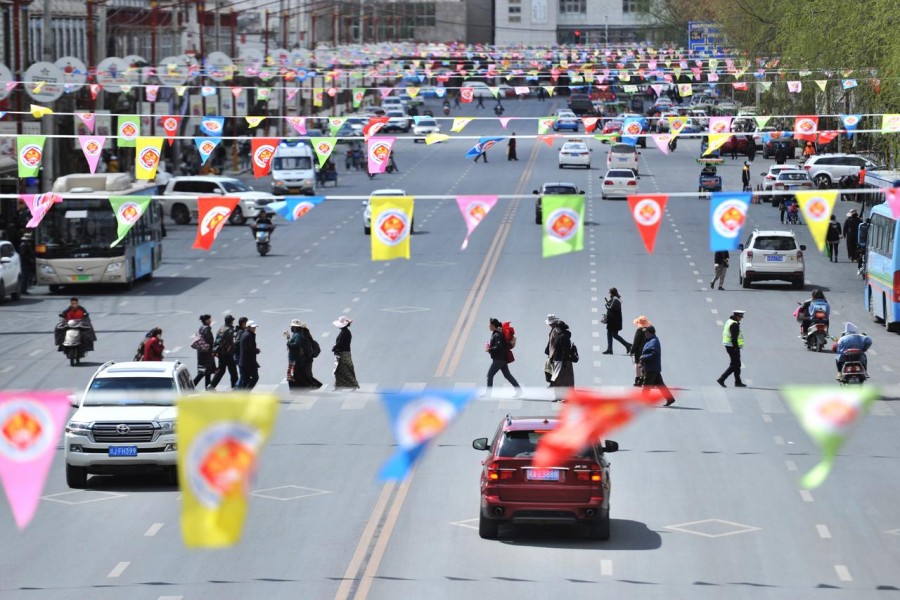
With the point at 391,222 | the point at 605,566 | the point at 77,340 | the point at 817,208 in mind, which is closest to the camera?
the point at 605,566

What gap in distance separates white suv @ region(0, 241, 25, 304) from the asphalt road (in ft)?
2.45

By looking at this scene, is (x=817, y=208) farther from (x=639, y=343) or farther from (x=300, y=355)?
(x=300, y=355)

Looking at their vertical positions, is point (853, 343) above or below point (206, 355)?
above

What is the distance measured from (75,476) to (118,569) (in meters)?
4.75

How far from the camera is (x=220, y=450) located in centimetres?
1145

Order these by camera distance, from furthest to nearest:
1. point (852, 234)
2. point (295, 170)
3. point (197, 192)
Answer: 1. point (295, 170)
2. point (197, 192)
3. point (852, 234)

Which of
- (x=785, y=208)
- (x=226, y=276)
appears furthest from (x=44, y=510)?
(x=785, y=208)

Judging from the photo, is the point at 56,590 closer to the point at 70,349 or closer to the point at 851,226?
the point at 70,349

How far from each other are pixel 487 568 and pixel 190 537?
7.98 meters

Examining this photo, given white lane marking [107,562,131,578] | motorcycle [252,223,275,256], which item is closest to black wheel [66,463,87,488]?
white lane marking [107,562,131,578]

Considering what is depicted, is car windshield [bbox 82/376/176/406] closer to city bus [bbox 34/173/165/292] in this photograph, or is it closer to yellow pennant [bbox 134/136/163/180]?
yellow pennant [bbox 134/136/163/180]

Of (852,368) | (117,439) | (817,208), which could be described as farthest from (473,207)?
(852,368)

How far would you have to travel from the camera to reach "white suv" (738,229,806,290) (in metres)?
44.6

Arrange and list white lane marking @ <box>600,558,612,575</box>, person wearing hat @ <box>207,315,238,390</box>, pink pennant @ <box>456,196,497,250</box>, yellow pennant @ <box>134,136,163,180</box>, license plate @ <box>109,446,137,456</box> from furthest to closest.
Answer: yellow pennant @ <box>134,136,163,180</box>
person wearing hat @ <box>207,315,238,390</box>
license plate @ <box>109,446,137,456</box>
pink pennant @ <box>456,196,497,250</box>
white lane marking @ <box>600,558,612,575</box>
